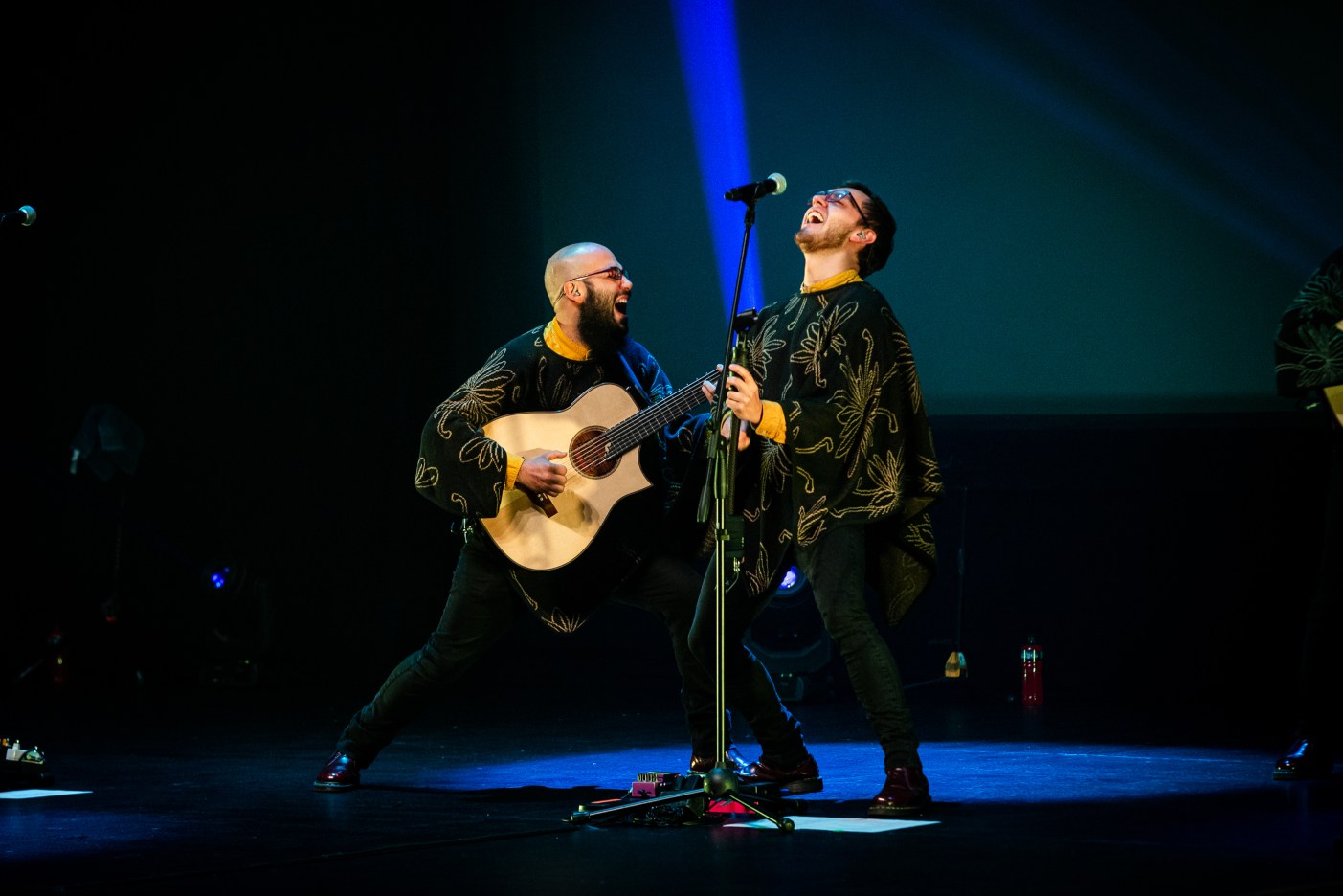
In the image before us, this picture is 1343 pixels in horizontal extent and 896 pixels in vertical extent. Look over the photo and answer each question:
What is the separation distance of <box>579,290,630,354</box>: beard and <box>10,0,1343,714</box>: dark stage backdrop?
2741mm

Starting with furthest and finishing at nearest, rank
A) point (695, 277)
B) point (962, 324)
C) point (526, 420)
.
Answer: point (695, 277) < point (962, 324) < point (526, 420)

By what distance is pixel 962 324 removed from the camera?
7.05 metres

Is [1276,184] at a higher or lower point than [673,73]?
lower

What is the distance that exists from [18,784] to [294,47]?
4932 millimetres

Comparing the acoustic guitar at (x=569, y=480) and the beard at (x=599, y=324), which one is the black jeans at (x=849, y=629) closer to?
the acoustic guitar at (x=569, y=480)

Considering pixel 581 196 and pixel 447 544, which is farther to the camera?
pixel 447 544

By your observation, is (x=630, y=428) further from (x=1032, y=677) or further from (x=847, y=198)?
(x=1032, y=677)

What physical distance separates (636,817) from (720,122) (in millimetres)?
4344

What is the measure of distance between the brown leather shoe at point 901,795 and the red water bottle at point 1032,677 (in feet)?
10.7

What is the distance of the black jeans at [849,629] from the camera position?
3887 millimetres

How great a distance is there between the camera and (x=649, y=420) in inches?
172

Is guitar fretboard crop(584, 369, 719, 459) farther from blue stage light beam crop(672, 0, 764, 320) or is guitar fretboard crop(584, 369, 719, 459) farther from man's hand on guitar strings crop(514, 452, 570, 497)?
blue stage light beam crop(672, 0, 764, 320)

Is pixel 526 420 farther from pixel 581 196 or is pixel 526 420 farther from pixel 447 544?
pixel 447 544

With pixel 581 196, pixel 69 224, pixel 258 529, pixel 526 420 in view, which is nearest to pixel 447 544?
pixel 258 529
